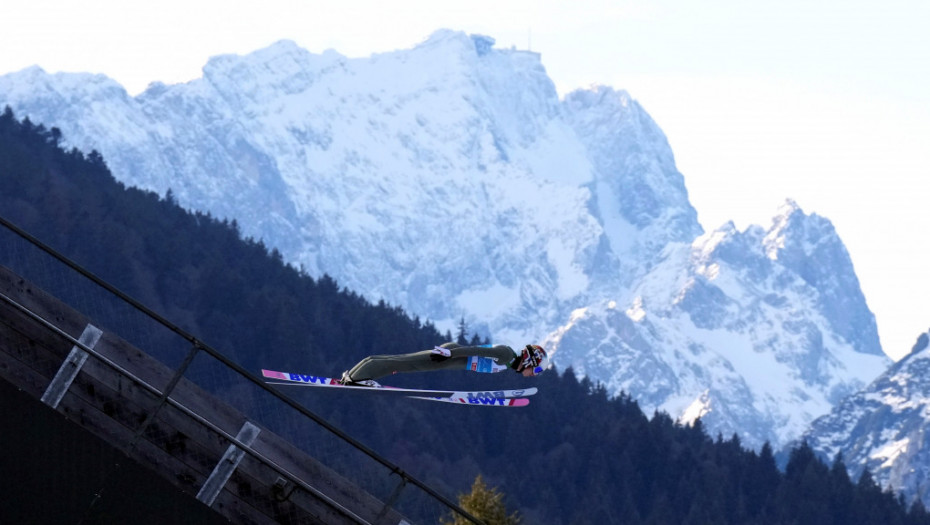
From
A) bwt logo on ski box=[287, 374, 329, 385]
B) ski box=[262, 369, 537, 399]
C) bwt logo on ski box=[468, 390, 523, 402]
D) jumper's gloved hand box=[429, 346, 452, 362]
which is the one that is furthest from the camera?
bwt logo on ski box=[468, 390, 523, 402]

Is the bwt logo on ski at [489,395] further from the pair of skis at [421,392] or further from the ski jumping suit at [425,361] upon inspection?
the ski jumping suit at [425,361]

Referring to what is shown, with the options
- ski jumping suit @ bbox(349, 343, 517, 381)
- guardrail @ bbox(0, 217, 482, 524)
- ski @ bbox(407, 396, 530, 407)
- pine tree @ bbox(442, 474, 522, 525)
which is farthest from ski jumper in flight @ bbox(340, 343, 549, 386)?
pine tree @ bbox(442, 474, 522, 525)

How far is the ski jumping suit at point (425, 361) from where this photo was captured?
57.8ft

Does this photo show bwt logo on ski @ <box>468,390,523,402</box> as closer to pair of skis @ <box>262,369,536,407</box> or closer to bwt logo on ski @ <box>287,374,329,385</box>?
pair of skis @ <box>262,369,536,407</box>

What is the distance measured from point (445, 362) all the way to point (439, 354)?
0.73ft

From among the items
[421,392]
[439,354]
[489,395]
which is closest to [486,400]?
[489,395]

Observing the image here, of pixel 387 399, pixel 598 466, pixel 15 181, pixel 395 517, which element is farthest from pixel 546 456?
pixel 395 517

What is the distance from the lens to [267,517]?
42.1 ft

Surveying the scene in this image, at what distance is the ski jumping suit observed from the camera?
17625mm

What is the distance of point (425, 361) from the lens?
17.6 m

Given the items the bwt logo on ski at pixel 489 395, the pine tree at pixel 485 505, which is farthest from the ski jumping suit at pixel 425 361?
the pine tree at pixel 485 505

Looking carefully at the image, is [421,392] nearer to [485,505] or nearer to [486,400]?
[486,400]

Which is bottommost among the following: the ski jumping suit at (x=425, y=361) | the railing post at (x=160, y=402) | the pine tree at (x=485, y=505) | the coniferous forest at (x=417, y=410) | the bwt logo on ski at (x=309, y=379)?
the railing post at (x=160, y=402)

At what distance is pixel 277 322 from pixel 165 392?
500 feet
